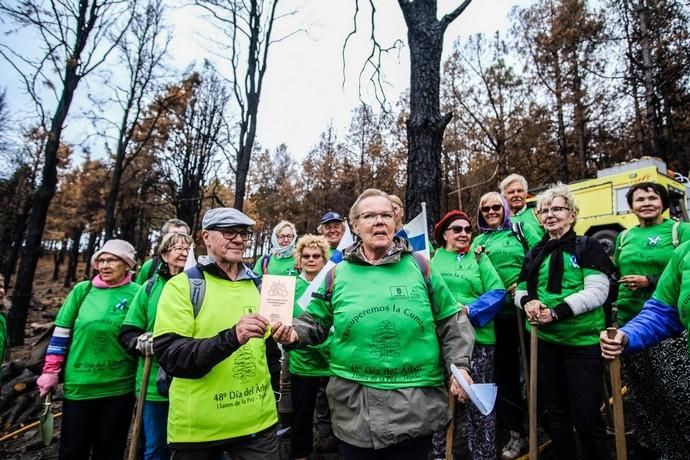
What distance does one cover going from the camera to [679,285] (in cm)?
220

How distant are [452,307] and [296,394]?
215cm

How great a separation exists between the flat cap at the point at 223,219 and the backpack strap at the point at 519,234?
8.90ft

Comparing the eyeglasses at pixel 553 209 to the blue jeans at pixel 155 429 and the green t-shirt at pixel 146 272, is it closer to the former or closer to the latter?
the blue jeans at pixel 155 429

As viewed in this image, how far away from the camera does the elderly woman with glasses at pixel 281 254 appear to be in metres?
4.97

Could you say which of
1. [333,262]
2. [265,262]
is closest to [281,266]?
[265,262]

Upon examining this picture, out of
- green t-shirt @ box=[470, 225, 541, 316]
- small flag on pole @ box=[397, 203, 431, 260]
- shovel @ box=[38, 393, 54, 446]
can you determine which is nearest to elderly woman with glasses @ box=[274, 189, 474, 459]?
small flag on pole @ box=[397, 203, 431, 260]

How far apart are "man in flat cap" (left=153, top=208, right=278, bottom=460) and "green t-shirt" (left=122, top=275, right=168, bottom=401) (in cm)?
94

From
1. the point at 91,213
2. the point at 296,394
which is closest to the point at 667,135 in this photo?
the point at 296,394

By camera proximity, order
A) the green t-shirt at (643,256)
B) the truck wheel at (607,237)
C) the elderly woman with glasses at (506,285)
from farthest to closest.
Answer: the truck wheel at (607,237) → the elderly woman with glasses at (506,285) → the green t-shirt at (643,256)

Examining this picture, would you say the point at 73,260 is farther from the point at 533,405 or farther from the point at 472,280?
the point at 533,405

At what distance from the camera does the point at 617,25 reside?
15.6 m

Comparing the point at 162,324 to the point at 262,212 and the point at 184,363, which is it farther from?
the point at 262,212

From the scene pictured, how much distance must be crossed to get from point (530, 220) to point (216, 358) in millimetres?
3500

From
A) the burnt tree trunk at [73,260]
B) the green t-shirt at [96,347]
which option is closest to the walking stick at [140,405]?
the green t-shirt at [96,347]
